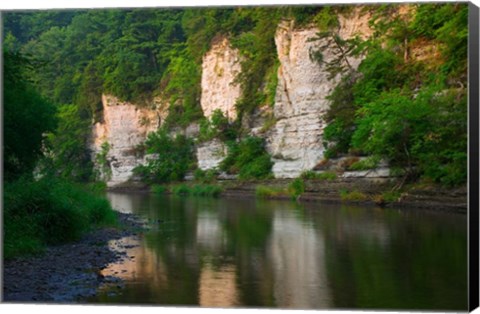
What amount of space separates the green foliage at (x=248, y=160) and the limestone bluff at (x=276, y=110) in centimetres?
28

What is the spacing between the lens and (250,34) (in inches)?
998

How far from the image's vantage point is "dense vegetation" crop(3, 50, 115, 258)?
357 inches

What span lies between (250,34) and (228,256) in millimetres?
16953

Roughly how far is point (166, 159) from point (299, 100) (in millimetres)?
5255

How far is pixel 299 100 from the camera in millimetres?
23688

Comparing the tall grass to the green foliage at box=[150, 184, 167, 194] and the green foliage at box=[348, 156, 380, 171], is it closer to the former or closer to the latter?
the green foliage at box=[348, 156, 380, 171]

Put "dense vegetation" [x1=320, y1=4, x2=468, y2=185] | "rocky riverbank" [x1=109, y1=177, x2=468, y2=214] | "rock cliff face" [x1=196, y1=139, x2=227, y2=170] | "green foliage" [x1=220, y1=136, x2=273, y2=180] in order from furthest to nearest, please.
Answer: "rock cliff face" [x1=196, y1=139, x2=227, y2=170] < "green foliage" [x1=220, y1=136, x2=273, y2=180] < "rocky riverbank" [x1=109, y1=177, x2=468, y2=214] < "dense vegetation" [x1=320, y1=4, x2=468, y2=185]

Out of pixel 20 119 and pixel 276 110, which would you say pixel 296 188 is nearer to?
pixel 276 110

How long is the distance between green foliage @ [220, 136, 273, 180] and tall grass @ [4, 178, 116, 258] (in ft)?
33.0

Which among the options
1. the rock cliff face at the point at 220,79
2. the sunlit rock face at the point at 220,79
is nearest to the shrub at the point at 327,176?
the rock cliff face at the point at 220,79

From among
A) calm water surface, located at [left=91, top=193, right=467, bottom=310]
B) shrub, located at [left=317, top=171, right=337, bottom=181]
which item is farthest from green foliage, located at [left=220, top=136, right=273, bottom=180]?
calm water surface, located at [left=91, top=193, right=467, bottom=310]

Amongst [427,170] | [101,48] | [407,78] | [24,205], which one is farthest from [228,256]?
[101,48]

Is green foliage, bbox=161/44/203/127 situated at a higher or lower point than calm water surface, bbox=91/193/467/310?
higher

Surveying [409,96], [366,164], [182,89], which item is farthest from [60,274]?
[182,89]
